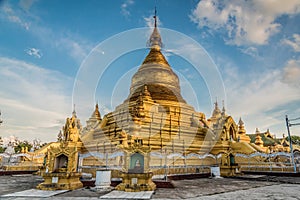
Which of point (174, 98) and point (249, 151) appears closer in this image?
point (249, 151)

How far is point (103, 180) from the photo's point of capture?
9.53 metres

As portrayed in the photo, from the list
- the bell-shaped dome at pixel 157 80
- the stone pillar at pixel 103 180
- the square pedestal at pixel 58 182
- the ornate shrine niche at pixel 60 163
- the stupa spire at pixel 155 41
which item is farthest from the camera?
the stupa spire at pixel 155 41

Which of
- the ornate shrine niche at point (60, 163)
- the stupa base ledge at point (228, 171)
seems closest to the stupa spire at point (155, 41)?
the stupa base ledge at point (228, 171)

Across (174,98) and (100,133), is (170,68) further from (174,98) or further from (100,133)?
(100,133)

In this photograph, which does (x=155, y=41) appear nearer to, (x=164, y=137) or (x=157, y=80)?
(x=157, y=80)

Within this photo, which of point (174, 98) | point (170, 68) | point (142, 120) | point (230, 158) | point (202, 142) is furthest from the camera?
point (170, 68)

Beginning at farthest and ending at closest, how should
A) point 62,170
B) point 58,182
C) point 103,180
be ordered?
point 62,170, point 103,180, point 58,182

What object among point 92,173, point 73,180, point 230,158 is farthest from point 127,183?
point 230,158

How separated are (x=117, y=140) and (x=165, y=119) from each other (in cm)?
686

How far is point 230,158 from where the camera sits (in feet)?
57.1

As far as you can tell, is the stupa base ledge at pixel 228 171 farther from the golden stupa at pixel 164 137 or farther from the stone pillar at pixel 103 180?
the stone pillar at pixel 103 180

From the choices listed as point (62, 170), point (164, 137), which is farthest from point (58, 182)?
point (164, 137)

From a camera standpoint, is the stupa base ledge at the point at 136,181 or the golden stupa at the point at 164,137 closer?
the stupa base ledge at the point at 136,181

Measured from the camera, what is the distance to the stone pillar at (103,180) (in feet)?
30.9
